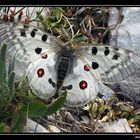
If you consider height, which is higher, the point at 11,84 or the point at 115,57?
the point at 115,57

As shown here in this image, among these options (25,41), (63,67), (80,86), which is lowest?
(80,86)

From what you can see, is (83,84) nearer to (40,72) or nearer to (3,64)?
(40,72)

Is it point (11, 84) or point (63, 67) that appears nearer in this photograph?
point (11, 84)

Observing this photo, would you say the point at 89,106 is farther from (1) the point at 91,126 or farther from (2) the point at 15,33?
(2) the point at 15,33

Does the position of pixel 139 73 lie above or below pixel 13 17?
below

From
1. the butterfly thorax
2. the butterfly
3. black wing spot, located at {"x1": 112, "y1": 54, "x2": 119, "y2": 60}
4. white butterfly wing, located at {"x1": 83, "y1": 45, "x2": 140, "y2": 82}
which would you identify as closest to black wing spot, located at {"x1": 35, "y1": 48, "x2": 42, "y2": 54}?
the butterfly

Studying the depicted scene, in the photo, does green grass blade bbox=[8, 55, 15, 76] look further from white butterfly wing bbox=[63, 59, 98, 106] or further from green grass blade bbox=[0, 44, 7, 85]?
white butterfly wing bbox=[63, 59, 98, 106]

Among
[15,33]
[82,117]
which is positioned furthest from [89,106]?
[15,33]

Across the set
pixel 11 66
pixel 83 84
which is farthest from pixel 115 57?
pixel 11 66
